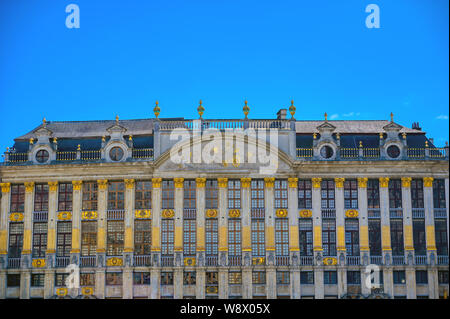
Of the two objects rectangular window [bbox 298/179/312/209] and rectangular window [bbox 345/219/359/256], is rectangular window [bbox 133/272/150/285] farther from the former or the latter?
rectangular window [bbox 345/219/359/256]

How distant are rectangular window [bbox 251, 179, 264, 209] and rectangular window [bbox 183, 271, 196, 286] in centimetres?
654

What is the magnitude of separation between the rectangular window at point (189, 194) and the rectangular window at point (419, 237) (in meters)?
15.8

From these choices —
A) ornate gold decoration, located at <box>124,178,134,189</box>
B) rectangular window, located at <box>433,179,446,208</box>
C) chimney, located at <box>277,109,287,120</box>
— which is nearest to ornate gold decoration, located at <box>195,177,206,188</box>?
ornate gold decoration, located at <box>124,178,134,189</box>

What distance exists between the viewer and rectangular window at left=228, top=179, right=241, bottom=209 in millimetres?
51125

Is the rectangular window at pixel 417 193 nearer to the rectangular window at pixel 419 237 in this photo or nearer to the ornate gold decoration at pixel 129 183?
the rectangular window at pixel 419 237

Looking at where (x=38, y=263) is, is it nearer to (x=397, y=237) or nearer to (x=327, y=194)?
(x=327, y=194)

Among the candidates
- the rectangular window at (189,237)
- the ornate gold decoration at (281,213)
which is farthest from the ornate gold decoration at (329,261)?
the rectangular window at (189,237)

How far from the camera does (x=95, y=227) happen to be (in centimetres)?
5119

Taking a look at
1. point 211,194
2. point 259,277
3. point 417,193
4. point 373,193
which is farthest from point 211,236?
point 417,193

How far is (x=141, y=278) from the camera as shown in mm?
50000

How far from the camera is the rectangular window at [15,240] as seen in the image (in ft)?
169

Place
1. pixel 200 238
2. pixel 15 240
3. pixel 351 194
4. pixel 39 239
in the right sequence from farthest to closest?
1. pixel 15 240
2. pixel 39 239
3. pixel 351 194
4. pixel 200 238

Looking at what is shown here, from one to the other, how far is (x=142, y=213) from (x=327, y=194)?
528 inches
